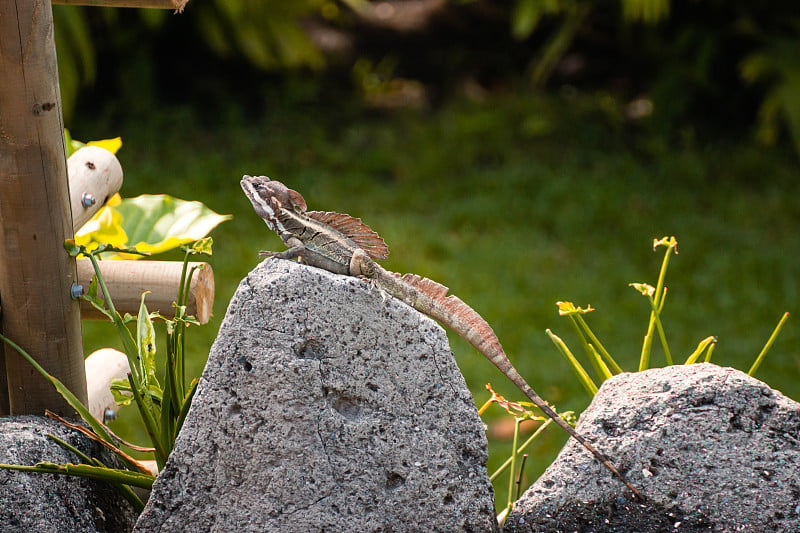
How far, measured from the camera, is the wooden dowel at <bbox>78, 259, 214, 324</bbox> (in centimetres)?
263

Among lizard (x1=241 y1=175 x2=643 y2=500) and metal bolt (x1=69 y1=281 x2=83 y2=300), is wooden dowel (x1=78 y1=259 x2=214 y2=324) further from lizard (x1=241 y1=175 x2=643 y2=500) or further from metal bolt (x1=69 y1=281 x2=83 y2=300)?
lizard (x1=241 y1=175 x2=643 y2=500)

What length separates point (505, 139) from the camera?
689cm

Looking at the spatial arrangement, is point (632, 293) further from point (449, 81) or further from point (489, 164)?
point (449, 81)

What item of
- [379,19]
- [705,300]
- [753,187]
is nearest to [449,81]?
[379,19]

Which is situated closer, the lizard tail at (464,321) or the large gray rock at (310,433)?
the large gray rock at (310,433)

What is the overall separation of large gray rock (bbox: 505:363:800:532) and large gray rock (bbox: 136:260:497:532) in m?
0.26

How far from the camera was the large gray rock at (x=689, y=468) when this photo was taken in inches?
88.4

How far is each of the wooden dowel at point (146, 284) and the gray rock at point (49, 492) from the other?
0.42 meters

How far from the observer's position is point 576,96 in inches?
291

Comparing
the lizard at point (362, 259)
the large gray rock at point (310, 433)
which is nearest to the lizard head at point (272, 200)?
the lizard at point (362, 259)

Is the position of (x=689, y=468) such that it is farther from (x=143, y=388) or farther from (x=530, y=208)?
(x=530, y=208)

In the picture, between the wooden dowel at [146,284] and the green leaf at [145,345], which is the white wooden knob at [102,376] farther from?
the green leaf at [145,345]

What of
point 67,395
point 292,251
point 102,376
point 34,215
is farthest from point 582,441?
point 102,376

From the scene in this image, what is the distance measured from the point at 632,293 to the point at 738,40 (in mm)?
2635
